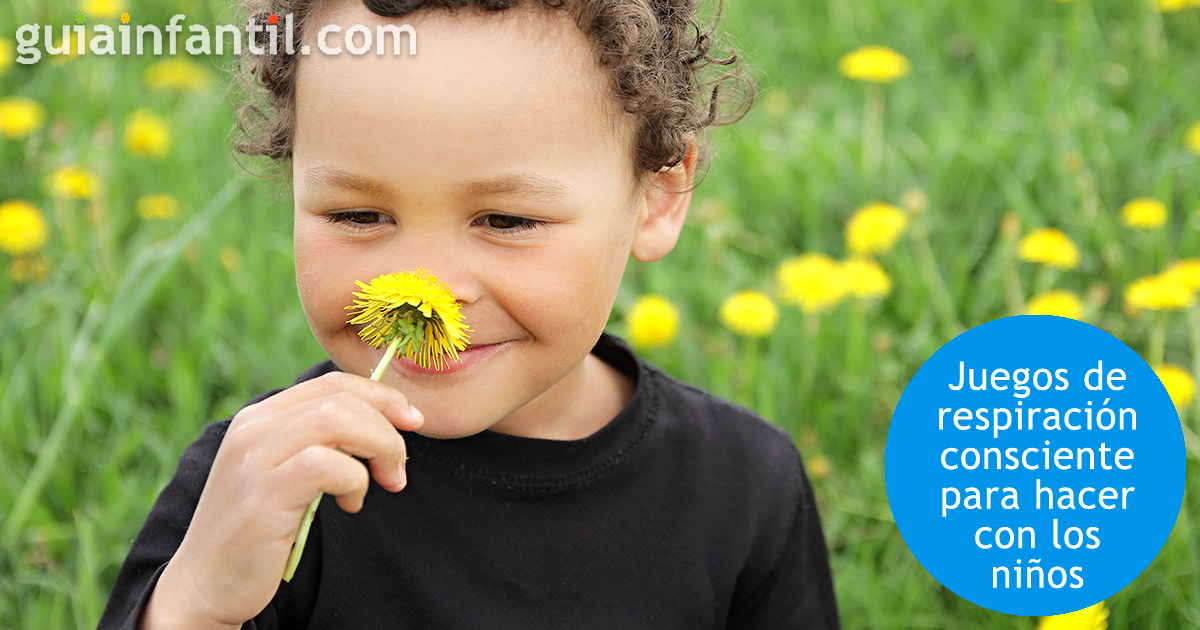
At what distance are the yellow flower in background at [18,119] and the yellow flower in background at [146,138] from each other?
0.17 metres

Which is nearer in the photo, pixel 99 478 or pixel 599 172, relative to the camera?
pixel 599 172

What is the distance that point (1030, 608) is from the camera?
127 cm

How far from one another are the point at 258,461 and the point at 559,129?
0.35 metres

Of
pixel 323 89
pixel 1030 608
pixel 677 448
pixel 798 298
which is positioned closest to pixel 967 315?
pixel 798 298

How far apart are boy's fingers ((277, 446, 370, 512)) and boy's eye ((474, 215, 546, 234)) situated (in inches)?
9.3

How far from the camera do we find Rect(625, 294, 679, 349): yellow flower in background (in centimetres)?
172

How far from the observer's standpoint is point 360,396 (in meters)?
0.82

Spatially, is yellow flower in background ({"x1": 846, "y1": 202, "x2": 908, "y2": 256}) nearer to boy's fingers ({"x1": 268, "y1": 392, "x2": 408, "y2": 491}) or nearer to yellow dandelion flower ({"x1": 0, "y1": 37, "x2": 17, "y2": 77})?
boy's fingers ({"x1": 268, "y1": 392, "x2": 408, "y2": 491})

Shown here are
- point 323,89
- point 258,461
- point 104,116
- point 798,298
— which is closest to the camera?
point 258,461

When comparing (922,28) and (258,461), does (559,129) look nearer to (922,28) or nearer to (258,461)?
(258,461)

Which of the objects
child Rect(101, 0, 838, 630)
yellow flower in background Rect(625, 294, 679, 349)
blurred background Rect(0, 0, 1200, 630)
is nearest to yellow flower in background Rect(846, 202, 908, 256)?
blurred background Rect(0, 0, 1200, 630)

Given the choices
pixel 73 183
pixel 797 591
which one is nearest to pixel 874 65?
pixel 797 591

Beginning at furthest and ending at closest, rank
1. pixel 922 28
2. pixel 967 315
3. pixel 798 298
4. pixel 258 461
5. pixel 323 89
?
pixel 922 28
pixel 967 315
pixel 798 298
pixel 323 89
pixel 258 461

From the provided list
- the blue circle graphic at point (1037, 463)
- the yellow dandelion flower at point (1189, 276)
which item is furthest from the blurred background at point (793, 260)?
the blue circle graphic at point (1037, 463)
